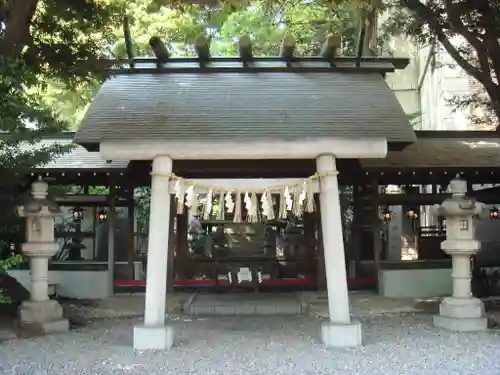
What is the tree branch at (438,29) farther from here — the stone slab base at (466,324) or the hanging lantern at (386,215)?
the stone slab base at (466,324)

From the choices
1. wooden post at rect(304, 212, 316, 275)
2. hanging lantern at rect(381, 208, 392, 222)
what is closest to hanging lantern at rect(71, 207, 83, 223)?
wooden post at rect(304, 212, 316, 275)

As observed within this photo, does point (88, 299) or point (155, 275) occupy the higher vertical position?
point (155, 275)

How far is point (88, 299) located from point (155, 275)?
5115 millimetres

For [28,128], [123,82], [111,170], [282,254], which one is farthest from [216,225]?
[28,128]

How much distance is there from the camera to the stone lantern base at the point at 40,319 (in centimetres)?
859

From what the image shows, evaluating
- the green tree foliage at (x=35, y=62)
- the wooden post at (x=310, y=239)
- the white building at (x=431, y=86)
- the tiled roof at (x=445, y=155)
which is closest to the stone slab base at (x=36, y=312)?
the green tree foliage at (x=35, y=62)

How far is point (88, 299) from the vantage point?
12133 mm

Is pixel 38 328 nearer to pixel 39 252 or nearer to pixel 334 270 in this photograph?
pixel 39 252

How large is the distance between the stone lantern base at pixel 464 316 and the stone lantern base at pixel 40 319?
6.16 m

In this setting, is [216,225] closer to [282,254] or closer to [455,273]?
[282,254]

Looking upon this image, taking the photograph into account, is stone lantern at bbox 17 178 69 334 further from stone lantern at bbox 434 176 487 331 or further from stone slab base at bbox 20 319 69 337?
stone lantern at bbox 434 176 487 331

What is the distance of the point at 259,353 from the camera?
23.9 ft

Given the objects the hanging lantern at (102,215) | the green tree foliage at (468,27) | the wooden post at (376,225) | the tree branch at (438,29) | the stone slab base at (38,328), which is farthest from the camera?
the hanging lantern at (102,215)

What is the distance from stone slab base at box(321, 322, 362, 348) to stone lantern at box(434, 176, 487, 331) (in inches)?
81.0
